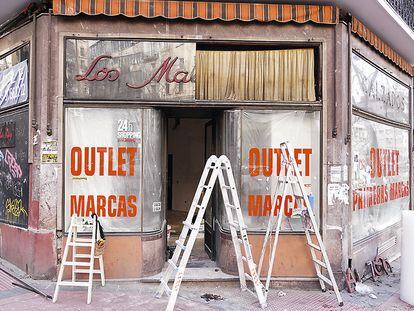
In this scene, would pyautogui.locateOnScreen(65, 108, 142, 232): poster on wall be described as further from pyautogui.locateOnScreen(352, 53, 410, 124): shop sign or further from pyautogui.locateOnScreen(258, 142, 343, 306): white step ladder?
pyautogui.locateOnScreen(352, 53, 410, 124): shop sign

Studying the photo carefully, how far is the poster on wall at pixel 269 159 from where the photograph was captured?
6.38 m

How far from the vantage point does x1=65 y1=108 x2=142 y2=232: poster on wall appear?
6.24 m

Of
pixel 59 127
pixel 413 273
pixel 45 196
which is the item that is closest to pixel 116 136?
pixel 59 127

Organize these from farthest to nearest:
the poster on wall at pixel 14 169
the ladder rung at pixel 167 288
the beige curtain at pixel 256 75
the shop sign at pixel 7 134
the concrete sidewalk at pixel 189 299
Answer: the shop sign at pixel 7 134 → the poster on wall at pixel 14 169 → the beige curtain at pixel 256 75 → the concrete sidewalk at pixel 189 299 → the ladder rung at pixel 167 288

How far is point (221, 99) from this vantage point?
6.49 metres

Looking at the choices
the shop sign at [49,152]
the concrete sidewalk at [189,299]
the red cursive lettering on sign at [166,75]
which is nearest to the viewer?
the concrete sidewalk at [189,299]

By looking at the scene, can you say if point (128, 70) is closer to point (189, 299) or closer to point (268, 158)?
point (268, 158)

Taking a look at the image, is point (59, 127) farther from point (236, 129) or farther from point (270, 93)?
point (270, 93)

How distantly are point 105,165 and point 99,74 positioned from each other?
1.42m

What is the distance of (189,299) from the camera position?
5648 millimetres

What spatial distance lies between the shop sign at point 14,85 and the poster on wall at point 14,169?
24 cm

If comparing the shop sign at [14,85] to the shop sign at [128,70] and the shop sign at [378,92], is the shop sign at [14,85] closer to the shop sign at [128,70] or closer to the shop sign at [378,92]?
the shop sign at [128,70]

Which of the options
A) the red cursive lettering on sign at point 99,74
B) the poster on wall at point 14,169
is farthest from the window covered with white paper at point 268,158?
the poster on wall at point 14,169

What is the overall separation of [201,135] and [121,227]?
5683mm
